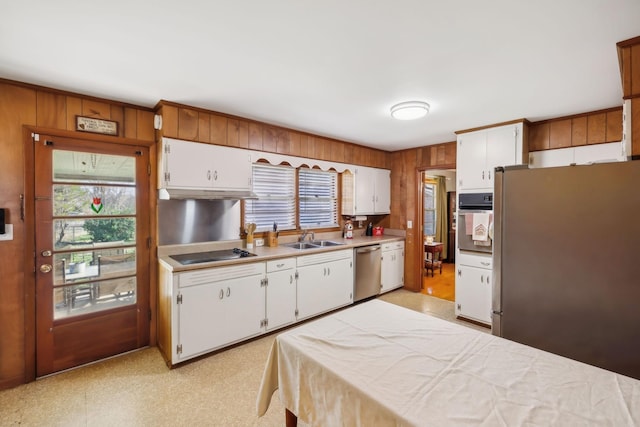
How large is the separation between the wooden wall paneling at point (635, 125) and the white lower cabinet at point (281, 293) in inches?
115

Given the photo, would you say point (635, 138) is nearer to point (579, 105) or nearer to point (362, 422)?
point (579, 105)

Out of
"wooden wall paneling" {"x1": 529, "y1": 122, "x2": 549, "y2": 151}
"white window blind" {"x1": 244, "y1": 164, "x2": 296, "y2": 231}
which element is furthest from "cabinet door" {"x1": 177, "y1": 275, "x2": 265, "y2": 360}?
"wooden wall paneling" {"x1": 529, "y1": 122, "x2": 549, "y2": 151}

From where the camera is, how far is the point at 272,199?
3904 millimetres

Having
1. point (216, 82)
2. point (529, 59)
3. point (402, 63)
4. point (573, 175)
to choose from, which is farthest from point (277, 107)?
point (573, 175)

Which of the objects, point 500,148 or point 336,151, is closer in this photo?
point 500,148

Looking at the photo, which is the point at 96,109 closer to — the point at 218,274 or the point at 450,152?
the point at 218,274

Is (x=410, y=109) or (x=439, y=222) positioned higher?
(x=410, y=109)

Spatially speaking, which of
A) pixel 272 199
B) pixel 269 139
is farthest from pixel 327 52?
pixel 272 199

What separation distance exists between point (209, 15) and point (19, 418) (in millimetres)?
2989

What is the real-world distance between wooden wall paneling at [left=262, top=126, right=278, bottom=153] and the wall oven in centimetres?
254

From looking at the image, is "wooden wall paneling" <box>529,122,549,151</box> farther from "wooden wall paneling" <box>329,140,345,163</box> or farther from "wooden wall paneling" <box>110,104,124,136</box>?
"wooden wall paneling" <box>110,104,124,136</box>

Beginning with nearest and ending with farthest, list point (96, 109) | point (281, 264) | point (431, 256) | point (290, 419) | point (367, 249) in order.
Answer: point (290, 419)
point (96, 109)
point (281, 264)
point (367, 249)
point (431, 256)

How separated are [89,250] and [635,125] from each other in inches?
168

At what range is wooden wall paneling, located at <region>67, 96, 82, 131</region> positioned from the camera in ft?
8.23
